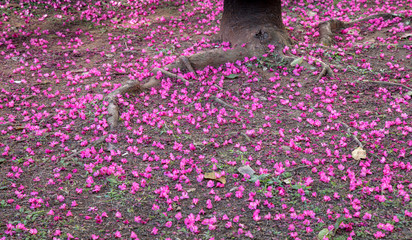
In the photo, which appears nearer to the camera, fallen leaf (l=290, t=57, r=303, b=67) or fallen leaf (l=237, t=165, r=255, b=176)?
fallen leaf (l=237, t=165, r=255, b=176)

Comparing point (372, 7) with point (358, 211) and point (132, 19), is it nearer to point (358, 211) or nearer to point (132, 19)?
point (132, 19)

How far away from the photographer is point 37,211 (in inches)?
166

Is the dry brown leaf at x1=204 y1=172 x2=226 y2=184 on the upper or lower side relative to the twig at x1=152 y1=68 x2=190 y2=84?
lower

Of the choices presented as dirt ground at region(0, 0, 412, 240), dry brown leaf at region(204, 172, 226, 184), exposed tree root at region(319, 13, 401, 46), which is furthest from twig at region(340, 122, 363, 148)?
exposed tree root at region(319, 13, 401, 46)

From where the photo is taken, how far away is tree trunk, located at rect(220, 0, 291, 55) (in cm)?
777

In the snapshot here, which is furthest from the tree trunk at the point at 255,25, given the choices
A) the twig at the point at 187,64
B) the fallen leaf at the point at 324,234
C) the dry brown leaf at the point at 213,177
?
the fallen leaf at the point at 324,234

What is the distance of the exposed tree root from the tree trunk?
3.54ft

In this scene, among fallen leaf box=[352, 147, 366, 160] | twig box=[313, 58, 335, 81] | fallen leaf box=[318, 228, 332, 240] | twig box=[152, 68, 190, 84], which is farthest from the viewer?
twig box=[152, 68, 190, 84]

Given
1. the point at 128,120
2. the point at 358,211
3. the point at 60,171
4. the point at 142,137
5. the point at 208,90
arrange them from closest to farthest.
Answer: the point at 358,211 → the point at 60,171 → the point at 142,137 → the point at 128,120 → the point at 208,90

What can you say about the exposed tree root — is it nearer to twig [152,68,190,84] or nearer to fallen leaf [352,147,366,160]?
twig [152,68,190,84]

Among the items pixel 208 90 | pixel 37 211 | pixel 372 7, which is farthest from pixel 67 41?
pixel 372 7

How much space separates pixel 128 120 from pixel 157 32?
4.57 meters

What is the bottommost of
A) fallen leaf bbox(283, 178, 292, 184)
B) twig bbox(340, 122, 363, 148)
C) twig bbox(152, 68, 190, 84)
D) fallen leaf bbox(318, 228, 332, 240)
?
twig bbox(340, 122, 363, 148)

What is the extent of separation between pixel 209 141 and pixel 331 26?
5284 millimetres
